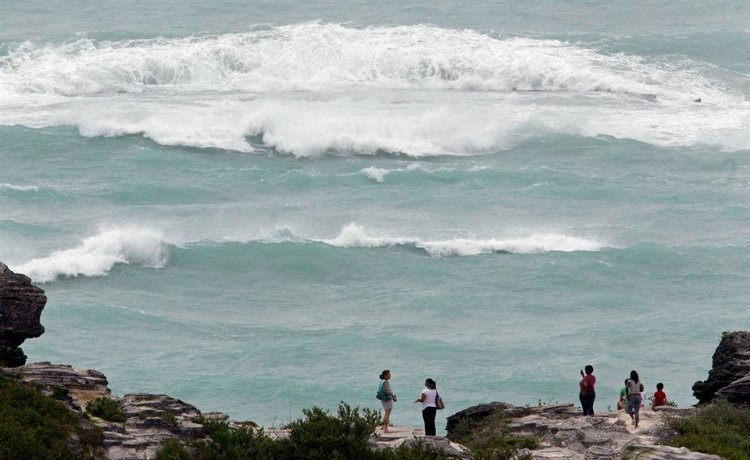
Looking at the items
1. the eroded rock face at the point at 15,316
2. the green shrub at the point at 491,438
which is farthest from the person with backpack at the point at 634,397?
the eroded rock face at the point at 15,316

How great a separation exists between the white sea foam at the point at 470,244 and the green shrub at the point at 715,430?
19610 millimetres

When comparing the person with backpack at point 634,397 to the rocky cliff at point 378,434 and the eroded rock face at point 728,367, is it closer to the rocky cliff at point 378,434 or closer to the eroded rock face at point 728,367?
the rocky cliff at point 378,434

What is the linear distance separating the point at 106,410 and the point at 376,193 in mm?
27928

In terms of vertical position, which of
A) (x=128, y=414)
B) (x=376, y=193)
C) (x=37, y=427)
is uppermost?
(x=376, y=193)

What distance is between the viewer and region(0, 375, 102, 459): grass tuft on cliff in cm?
2167

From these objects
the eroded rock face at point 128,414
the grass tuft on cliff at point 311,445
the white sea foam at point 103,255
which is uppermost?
the white sea foam at point 103,255

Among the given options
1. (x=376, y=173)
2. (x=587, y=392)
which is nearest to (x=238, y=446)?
(x=587, y=392)

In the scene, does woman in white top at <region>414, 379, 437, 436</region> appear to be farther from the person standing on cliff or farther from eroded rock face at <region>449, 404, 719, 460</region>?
the person standing on cliff

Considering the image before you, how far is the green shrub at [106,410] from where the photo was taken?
2392 centimetres

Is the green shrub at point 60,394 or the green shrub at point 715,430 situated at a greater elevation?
the green shrub at point 60,394

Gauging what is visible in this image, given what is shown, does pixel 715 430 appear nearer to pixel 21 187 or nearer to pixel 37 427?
pixel 37 427

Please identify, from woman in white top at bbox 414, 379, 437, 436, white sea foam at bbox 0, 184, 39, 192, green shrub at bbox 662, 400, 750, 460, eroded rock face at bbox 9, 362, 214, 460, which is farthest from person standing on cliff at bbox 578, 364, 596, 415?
white sea foam at bbox 0, 184, 39, 192

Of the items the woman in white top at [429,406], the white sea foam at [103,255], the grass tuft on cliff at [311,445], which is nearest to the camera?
the grass tuft on cliff at [311,445]

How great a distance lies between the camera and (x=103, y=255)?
44188mm
